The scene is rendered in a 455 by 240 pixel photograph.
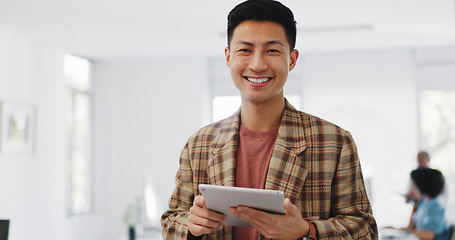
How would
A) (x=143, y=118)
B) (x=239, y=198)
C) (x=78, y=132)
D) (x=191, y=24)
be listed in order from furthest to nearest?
(x=143, y=118) → (x=78, y=132) → (x=191, y=24) → (x=239, y=198)

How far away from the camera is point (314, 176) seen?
4.57ft

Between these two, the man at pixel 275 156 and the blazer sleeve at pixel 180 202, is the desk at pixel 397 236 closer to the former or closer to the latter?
the man at pixel 275 156

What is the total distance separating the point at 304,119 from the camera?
58.6 inches

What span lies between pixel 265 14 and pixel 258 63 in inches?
5.2

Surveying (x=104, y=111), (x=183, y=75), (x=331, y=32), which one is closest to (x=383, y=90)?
(x=331, y=32)

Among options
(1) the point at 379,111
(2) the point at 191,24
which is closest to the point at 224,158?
(2) the point at 191,24

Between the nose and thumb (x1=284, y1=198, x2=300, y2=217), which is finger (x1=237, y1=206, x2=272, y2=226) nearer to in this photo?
thumb (x1=284, y1=198, x2=300, y2=217)

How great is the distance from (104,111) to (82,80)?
0.56m

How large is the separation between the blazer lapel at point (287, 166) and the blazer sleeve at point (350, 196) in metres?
0.09

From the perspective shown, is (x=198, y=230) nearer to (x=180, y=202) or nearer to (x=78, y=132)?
(x=180, y=202)

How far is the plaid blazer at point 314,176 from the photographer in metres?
1.38

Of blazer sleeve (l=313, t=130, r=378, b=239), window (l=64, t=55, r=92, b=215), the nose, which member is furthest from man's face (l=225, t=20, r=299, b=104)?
window (l=64, t=55, r=92, b=215)

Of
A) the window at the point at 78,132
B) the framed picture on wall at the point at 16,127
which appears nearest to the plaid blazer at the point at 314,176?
the framed picture on wall at the point at 16,127

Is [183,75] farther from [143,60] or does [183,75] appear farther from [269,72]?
[269,72]
